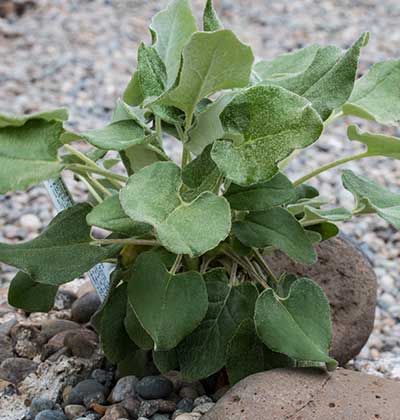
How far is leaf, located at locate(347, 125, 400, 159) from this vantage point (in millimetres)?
1145

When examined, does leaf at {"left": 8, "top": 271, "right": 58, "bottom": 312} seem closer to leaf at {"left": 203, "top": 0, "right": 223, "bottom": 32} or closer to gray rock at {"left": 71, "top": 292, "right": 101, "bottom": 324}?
gray rock at {"left": 71, "top": 292, "right": 101, "bottom": 324}

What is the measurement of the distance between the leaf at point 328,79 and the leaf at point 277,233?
16cm

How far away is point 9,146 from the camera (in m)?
1.04

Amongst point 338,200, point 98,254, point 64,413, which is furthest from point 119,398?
point 338,200

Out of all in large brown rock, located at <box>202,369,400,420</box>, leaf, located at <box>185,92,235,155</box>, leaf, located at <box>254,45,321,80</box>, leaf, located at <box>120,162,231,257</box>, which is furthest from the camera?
leaf, located at <box>254,45,321,80</box>

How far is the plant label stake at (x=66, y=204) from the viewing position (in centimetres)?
126

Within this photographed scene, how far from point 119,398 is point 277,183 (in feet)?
1.41

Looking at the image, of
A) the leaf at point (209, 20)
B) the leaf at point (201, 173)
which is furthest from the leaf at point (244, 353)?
the leaf at point (209, 20)

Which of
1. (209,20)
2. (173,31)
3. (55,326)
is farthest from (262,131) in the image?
(55,326)

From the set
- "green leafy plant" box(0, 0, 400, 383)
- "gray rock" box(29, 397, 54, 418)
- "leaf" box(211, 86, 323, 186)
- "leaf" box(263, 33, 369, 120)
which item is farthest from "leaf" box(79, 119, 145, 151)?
"gray rock" box(29, 397, 54, 418)

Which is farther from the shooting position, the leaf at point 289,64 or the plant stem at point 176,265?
the leaf at point 289,64

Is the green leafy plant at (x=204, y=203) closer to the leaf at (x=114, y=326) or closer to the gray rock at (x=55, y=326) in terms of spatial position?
the leaf at (x=114, y=326)

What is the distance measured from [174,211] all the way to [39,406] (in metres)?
0.47

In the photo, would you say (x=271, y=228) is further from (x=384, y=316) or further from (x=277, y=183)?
(x=384, y=316)
